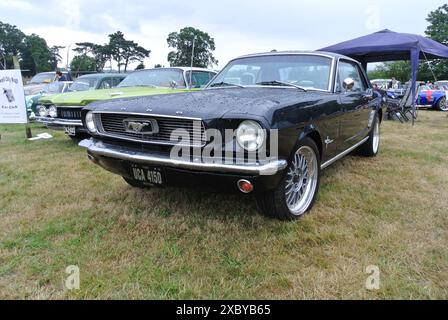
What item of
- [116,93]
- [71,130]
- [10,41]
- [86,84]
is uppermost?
[10,41]

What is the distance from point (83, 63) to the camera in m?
47.3

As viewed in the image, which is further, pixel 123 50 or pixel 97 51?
pixel 123 50

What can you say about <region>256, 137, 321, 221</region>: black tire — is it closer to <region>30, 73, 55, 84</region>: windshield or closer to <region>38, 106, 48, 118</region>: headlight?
<region>38, 106, 48, 118</region>: headlight

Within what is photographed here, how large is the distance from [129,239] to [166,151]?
2.40 ft

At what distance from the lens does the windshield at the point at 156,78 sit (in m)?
6.21

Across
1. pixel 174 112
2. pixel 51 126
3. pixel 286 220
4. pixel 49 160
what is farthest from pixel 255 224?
pixel 51 126

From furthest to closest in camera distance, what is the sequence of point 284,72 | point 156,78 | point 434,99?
1. point 434,99
2. point 156,78
3. point 284,72

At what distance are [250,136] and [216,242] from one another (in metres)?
0.84

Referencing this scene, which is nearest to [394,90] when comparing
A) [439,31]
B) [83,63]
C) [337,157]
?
[337,157]

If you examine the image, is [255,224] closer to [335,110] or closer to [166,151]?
[166,151]

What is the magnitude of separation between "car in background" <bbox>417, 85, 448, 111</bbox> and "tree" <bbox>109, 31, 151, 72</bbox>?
182 feet

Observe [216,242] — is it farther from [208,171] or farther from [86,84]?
[86,84]

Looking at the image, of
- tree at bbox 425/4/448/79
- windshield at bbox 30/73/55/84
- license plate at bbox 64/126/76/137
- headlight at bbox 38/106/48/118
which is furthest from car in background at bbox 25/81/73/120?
tree at bbox 425/4/448/79

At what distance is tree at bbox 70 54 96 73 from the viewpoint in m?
46.6
